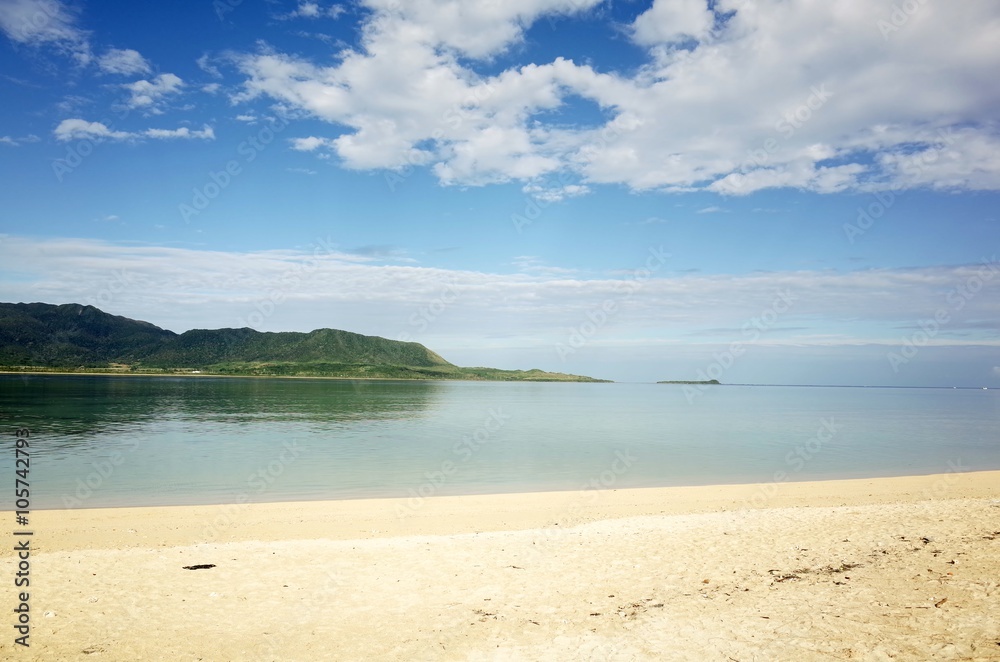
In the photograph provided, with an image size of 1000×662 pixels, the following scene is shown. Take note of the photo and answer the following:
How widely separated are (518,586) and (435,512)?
8617mm

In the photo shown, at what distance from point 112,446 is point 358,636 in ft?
104

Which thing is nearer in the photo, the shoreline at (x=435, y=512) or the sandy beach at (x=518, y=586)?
the sandy beach at (x=518, y=586)

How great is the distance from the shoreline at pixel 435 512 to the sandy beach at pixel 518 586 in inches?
6.0

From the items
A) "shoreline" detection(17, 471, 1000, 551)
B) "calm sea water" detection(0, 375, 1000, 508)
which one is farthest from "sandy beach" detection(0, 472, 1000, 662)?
"calm sea water" detection(0, 375, 1000, 508)

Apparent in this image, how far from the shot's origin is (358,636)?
8820 millimetres

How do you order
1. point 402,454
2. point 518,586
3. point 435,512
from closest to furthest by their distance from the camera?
point 518,586, point 435,512, point 402,454

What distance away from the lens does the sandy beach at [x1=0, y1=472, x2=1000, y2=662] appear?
8211mm

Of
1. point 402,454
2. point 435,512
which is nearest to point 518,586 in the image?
point 435,512

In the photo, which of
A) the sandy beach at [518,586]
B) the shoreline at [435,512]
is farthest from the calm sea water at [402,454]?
the sandy beach at [518,586]

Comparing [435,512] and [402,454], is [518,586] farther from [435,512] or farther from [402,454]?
[402,454]

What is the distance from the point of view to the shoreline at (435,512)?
15.5 m

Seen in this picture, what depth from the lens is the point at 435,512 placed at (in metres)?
19.0

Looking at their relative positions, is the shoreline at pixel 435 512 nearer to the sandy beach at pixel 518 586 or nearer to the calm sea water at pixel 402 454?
the sandy beach at pixel 518 586

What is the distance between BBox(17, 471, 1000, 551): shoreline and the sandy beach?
15 centimetres
